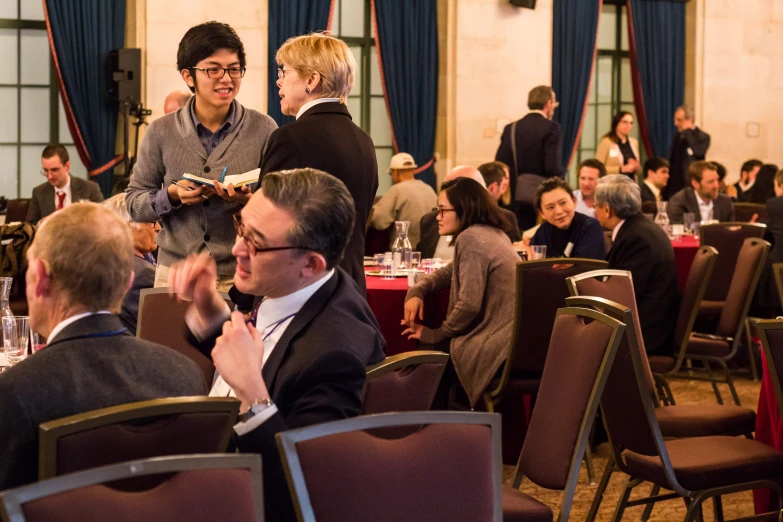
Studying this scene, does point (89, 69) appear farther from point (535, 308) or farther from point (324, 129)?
point (324, 129)

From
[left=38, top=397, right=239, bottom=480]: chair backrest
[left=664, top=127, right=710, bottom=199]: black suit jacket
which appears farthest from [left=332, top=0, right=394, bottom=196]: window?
[left=38, top=397, right=239, bottom=480]: chair backrest

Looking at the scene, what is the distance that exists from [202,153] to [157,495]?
2.37 meters

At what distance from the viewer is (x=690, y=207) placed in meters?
9.41

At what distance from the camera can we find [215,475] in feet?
5.23

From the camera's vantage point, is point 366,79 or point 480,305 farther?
point 366,79

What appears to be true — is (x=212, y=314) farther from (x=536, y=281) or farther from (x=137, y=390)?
(x=536, y=281)

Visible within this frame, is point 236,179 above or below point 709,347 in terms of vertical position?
above

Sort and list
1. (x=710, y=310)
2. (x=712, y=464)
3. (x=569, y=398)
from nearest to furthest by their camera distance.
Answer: (x=569, y=398) < (x=712, y=464) < (x=710, y=310)

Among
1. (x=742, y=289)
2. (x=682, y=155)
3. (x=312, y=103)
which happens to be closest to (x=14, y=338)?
(x=312, y=103)

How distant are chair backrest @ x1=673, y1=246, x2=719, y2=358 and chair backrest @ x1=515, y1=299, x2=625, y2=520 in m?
2.31

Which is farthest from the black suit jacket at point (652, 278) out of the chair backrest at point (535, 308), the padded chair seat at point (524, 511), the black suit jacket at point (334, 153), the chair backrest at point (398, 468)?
the chair backrest at point (398, 468)

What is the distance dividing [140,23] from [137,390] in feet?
28.3

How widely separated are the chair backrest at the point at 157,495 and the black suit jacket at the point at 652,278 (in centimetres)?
391

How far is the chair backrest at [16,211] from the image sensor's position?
952 cm
